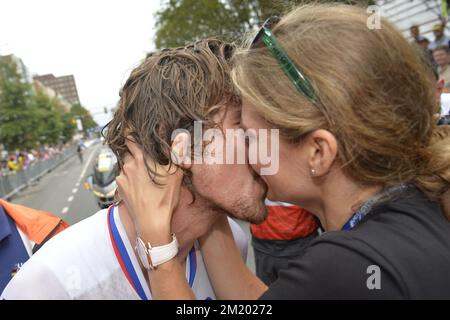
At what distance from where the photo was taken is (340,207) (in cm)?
116

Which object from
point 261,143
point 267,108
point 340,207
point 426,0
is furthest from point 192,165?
point 426,0

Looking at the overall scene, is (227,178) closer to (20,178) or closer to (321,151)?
(321,151)

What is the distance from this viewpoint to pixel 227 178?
149 centimetres

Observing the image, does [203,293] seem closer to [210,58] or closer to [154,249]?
[154,249]

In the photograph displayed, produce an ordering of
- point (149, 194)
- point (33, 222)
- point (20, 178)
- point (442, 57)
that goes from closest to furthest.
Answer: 1. point (149, 194)
2. point (33, 222)
3. point (442, 57)
4. point (20, 178)

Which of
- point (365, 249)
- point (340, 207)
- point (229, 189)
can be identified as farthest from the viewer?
point (229, 189)

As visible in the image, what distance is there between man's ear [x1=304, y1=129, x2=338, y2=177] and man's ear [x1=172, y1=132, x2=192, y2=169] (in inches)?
21.1

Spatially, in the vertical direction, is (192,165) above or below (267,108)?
below

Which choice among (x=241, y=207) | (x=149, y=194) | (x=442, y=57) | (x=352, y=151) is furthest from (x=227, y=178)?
(x=442, y=57)

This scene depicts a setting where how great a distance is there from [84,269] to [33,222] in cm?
70

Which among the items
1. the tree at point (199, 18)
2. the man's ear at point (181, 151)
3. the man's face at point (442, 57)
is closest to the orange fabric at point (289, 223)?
the man's ear at point (181, 151)

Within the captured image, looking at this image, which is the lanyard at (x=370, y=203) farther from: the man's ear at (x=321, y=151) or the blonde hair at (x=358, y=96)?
the man's ear at (x=321, y=151)
